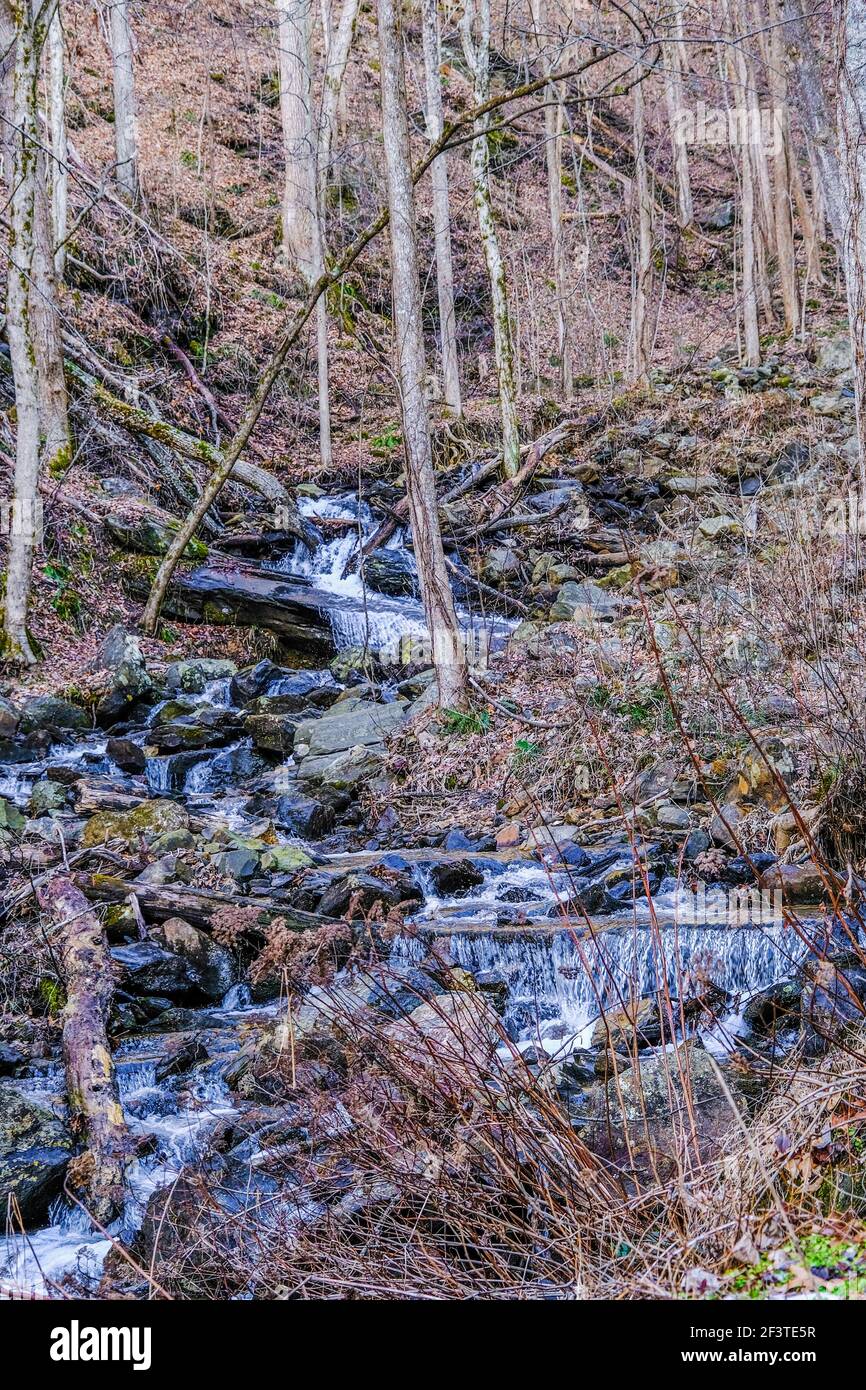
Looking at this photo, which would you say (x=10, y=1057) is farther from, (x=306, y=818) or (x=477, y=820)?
(x=477, y=820)

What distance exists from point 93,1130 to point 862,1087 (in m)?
3.08

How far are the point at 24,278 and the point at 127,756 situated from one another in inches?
219

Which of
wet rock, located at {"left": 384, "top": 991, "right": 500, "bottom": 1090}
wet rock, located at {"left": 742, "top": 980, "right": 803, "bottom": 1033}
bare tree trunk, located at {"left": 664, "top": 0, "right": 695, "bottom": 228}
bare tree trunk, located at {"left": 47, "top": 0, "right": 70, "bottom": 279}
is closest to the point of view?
wet rock, located at {"left": 384, "top": 991, "right": 500, "bottom": 1090}

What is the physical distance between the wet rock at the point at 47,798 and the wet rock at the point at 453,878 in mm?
3236

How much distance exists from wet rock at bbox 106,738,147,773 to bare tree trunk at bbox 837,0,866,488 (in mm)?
7391

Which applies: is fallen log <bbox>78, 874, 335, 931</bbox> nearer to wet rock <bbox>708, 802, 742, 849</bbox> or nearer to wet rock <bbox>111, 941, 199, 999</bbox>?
wet rock <bbox>111, 941, 199, 999</bbox>

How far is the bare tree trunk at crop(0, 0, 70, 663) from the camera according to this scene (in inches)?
406

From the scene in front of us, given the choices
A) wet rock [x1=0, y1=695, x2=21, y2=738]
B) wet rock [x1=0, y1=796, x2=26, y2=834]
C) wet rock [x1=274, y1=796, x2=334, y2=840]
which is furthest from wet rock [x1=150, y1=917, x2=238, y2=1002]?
wet rock [x1=0, y1=695, x2=21, y2=738]

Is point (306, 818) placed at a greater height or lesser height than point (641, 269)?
A: lesser

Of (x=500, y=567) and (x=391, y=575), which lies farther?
(x=391, y=575)

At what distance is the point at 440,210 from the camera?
55.0 ft

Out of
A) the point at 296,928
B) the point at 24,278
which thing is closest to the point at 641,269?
the point at 24,278

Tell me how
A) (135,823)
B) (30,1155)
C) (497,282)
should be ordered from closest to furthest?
(30,1155) → (135,823) → (497,282)

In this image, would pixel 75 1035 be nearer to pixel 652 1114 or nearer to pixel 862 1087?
pixel 652 1114
